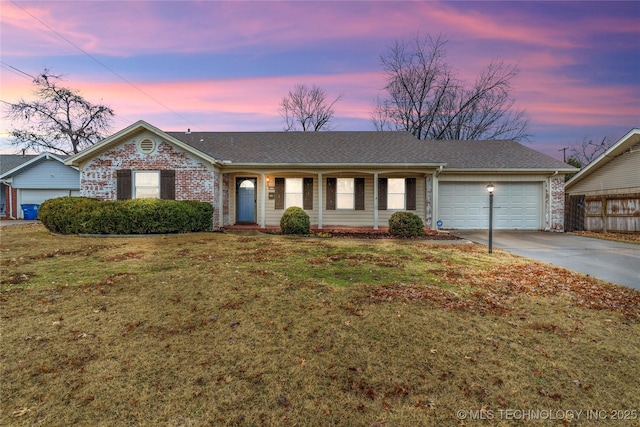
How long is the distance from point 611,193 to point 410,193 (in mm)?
9074

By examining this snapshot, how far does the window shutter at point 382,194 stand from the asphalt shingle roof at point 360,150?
1.16m

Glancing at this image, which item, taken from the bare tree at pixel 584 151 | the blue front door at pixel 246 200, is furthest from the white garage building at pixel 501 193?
the bare tree at pixel 584 151

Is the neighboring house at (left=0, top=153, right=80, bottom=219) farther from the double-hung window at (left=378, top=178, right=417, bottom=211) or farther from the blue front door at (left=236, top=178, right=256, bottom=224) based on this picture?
the double-hung window at (left=378, top=178, right=417, bottom=211)

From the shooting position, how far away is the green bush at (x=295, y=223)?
472 inches

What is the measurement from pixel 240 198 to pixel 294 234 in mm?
4392

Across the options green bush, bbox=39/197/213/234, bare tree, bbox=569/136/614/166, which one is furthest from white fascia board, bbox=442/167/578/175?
bare tree, bbox=569/136/614/166

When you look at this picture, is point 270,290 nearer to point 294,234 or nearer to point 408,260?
point 408,260

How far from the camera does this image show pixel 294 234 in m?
12.0

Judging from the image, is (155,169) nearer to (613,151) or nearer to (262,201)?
(262,201)

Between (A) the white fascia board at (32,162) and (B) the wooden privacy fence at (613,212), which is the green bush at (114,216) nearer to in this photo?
(A) the white fascia board at (32,162)

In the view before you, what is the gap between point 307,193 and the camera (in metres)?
14.4

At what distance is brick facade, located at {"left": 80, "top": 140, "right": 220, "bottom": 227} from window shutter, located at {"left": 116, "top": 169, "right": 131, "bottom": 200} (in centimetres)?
15

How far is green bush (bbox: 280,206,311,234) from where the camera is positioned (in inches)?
472

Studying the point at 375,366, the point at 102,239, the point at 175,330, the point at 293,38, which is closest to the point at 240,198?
the point at 102,239
